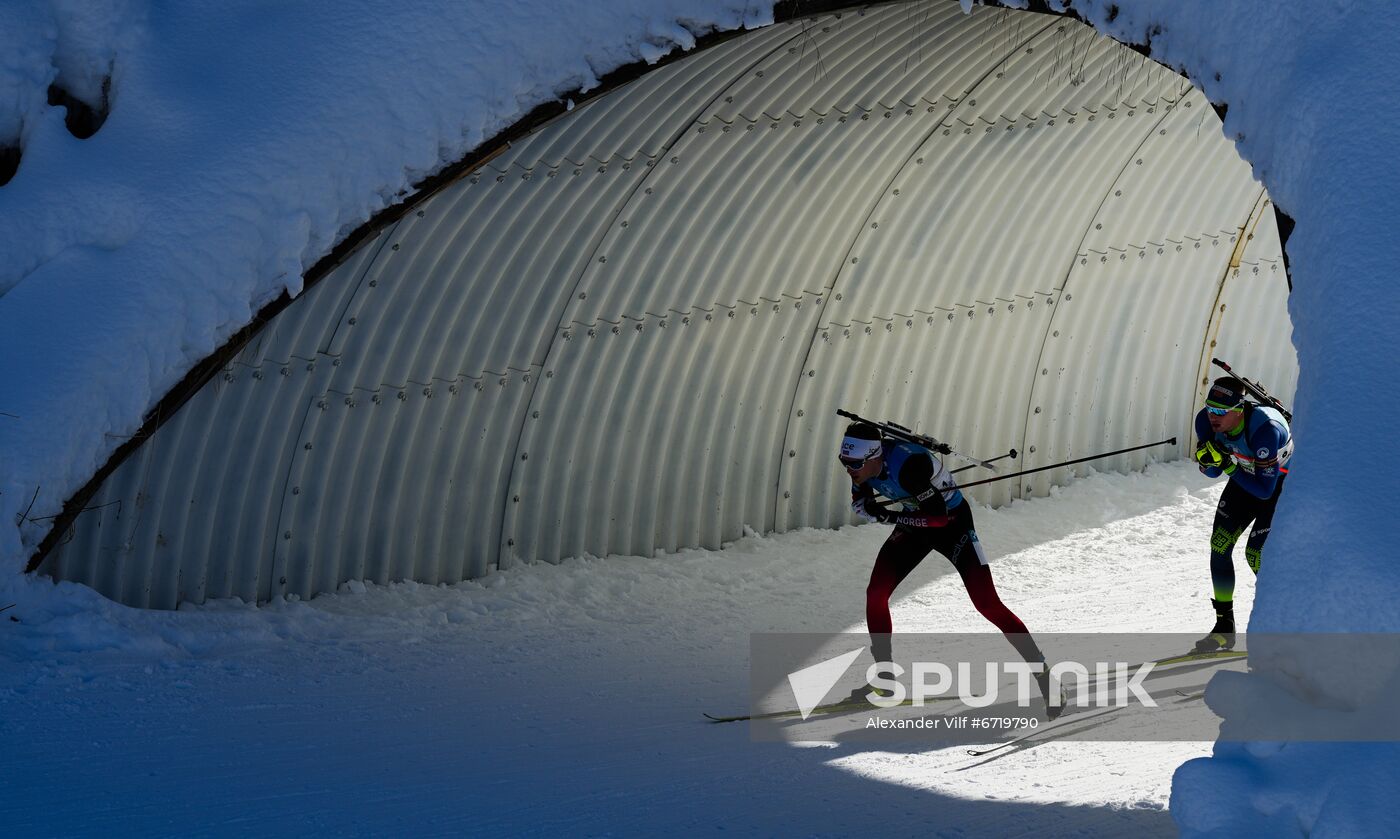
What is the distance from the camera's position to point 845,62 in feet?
27.7

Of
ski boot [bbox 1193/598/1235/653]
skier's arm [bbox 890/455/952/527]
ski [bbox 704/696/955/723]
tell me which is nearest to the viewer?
ski [bbox 704/696/955/723]

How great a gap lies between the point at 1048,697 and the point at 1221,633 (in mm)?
1835

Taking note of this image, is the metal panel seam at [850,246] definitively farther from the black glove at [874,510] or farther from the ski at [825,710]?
the ski at [825,710]

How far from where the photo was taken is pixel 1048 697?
6473 millimetres

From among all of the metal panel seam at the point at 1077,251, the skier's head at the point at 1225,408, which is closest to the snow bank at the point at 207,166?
the skier's head at the point at 1225,408

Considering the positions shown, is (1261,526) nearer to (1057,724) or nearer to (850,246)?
(1057,724)

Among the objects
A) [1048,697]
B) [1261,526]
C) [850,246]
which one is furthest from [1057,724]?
[850,246]

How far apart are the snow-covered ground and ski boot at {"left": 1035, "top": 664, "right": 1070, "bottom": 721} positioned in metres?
0.47

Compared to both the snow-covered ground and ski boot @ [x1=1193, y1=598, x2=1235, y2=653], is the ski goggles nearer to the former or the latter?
the snow-covered ground

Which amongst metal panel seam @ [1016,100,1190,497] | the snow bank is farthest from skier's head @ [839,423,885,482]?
metal panel seam @ [1016,100,1190,497]

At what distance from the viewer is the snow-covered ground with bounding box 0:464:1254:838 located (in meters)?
4.88

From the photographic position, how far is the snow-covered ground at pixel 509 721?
192 inches

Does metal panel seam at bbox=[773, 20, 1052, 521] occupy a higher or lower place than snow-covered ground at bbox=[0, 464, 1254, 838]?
higher

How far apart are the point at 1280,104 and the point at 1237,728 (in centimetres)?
245
